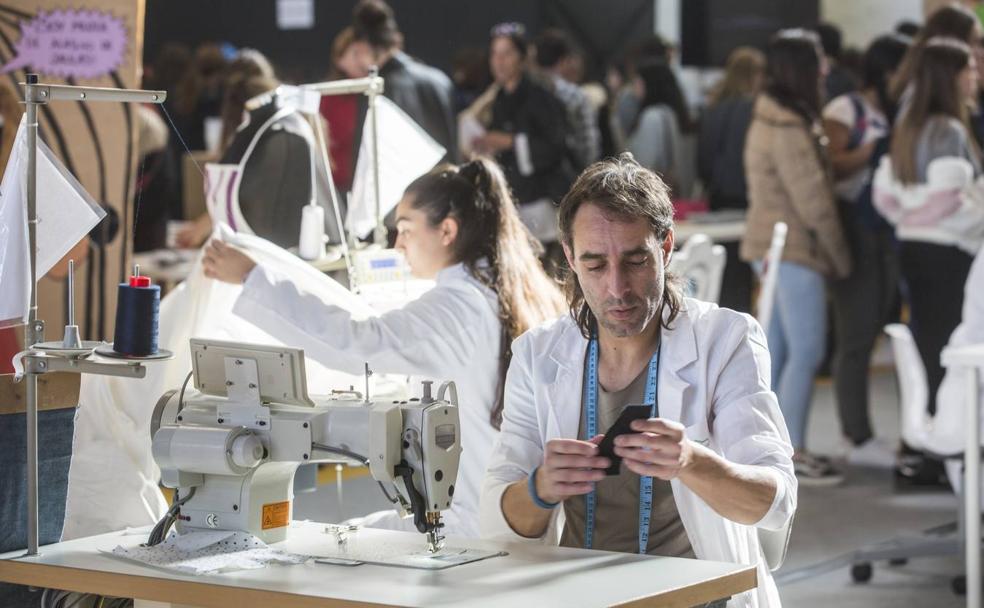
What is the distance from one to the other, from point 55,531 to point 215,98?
18.2ft

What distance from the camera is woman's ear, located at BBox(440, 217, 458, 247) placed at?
9.99 feet

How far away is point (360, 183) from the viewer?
13.1ft

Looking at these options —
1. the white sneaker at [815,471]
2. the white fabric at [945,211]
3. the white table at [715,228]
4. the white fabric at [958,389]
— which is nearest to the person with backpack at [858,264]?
the white sneaker at [815,471]

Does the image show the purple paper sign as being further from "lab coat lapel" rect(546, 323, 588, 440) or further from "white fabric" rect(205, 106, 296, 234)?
"lab coat lapel" rect(546, 323, 588, 440)

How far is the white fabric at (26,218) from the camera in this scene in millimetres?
2246

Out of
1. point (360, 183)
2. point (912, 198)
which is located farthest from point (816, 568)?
point (360, 183)

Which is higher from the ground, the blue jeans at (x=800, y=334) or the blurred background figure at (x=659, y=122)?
the blurred background figure at (x=659, y=122)

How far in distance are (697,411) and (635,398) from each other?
4.2 inches

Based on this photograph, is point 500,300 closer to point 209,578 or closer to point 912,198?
point 209,578

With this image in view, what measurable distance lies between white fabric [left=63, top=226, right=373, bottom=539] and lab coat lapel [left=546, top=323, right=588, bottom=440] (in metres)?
0.66

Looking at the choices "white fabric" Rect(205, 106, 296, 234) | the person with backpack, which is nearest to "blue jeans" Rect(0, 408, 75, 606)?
"white fabric" Rect(205, 106, 296, 234)

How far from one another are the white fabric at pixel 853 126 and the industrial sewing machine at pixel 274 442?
388 cm

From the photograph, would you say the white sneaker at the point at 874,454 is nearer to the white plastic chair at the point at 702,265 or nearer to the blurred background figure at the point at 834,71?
the white plastic chair at the point at 702,265

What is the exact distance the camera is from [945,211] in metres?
5.15
